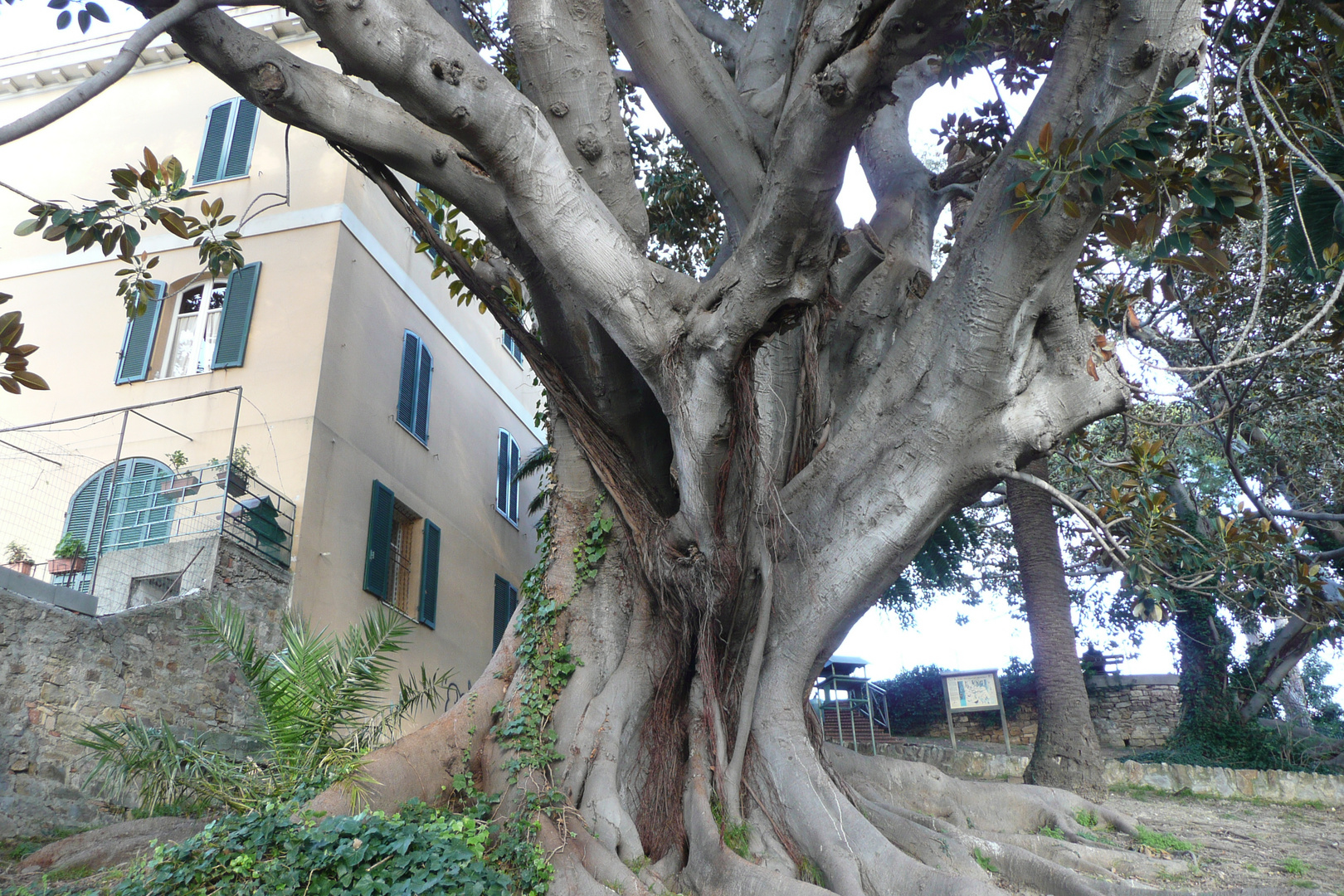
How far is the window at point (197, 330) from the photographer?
10.4 metres

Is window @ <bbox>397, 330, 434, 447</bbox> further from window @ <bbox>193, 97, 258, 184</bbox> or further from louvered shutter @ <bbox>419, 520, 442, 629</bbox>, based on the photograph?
window @ <bbox>193, 97, 258, 184</bbox>

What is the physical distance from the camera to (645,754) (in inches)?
222

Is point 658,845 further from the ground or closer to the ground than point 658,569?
closer to the ground

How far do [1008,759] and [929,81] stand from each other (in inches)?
295

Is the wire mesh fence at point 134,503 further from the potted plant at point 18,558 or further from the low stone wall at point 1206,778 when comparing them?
the low stone wall at point 1206,778

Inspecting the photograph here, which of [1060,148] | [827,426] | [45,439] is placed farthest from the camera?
[45,439]

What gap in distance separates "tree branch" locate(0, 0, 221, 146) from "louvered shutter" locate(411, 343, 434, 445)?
8.39 m

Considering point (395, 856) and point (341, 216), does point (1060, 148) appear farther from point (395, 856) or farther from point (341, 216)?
point (341, 216)

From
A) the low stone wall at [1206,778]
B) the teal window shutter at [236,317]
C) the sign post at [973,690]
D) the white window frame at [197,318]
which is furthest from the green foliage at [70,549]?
the sign post at [973,690]

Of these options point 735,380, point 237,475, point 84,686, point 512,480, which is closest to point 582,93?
point 735,380

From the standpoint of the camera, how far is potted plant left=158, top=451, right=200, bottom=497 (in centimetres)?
905

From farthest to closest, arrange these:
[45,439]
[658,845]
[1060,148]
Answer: [45,439] < [658,845] < [1060,148]

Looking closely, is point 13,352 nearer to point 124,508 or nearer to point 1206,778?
point 124,508

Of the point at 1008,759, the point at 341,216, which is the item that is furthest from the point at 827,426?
the point at 341,216
